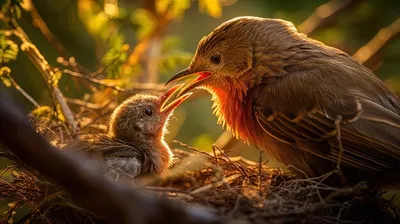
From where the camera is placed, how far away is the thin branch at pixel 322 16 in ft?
18.7

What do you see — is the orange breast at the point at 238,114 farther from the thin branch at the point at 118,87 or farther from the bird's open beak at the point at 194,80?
the thin branch at the point at 118,87

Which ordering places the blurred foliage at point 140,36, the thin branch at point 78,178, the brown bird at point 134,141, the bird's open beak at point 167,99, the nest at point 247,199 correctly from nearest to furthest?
the thin branch at point 78,178 < the nest at point 247,199 < the brown bird at point 134,141 < the bird's open beak at point 167,99 < the blurred foliage at point 140,36

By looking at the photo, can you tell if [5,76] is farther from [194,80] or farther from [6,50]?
[194,80]

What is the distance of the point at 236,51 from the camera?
4.48m

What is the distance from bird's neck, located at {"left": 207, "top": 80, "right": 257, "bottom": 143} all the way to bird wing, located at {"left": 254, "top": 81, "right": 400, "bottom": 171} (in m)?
0.19

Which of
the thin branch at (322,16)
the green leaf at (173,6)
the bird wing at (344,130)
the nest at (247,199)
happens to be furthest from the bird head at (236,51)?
the thin branch at (322,16)

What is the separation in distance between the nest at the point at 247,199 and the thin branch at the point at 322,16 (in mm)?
1922

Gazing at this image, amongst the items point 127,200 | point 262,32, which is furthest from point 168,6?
point 127,200

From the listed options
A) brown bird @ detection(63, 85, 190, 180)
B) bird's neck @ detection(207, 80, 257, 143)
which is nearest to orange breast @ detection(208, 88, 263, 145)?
bird's neck @ detection(207, 80, 257, 143)

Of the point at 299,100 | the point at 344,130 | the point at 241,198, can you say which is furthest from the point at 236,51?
the point at 241,198

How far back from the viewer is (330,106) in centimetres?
392

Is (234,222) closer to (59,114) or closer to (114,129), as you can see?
(114,129)

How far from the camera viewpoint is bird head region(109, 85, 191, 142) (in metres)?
4.46

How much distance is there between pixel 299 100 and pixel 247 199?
3.06 feet
